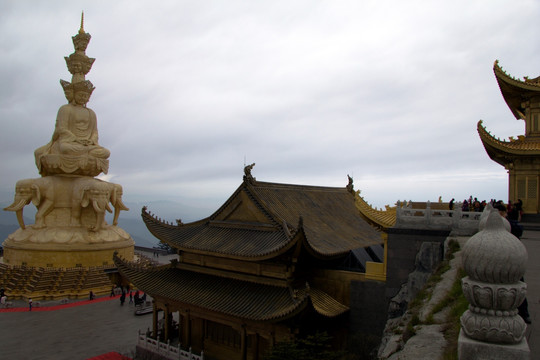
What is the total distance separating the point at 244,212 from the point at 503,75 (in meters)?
13.9

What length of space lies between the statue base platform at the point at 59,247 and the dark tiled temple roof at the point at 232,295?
43.2 ft

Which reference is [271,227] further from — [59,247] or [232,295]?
[59,247]

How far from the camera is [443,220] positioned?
1265 centimetres

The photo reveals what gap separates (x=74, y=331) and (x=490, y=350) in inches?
862

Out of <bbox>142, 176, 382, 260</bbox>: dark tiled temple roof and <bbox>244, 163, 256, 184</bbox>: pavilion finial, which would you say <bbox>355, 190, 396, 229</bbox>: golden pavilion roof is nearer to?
<bbox>142, 176, 382, 260</bbox>: dark tiled temple roof

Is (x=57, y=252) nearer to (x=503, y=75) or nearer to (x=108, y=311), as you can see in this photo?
(x=108, y=311)

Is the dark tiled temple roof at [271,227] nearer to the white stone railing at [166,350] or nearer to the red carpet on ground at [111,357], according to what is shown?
the white stone railing at [166,350]

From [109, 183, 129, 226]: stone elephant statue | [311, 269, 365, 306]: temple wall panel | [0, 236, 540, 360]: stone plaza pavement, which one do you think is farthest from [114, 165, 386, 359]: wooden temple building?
[109, 183, 129, 226]: stone elephant statue

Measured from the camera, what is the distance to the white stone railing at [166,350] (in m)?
14.9

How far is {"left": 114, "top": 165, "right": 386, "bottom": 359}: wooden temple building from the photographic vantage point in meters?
13.1

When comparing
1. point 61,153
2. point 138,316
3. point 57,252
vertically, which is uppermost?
point 61,153

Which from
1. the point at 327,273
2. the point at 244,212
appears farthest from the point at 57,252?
the point at 327,273

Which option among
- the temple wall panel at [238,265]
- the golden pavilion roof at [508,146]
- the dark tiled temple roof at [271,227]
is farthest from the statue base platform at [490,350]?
the golden pavilion roof at [508,146]

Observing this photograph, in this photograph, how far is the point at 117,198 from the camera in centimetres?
3266
